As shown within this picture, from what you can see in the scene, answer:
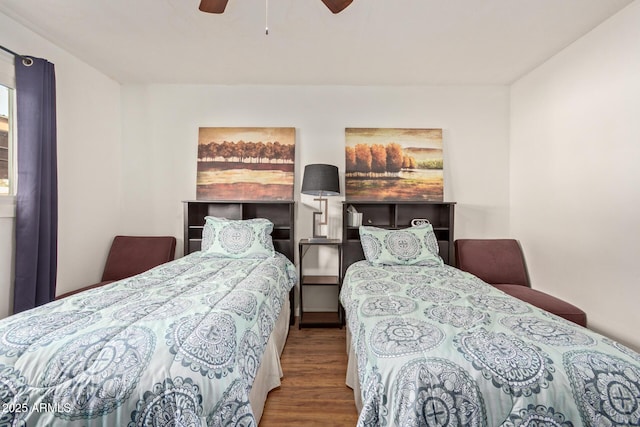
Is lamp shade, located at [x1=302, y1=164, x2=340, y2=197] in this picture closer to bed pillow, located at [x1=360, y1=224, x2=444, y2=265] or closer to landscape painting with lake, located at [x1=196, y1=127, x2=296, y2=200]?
landscape painting with lake, located at [x1=196, y1=127, x2=296, y2=200]

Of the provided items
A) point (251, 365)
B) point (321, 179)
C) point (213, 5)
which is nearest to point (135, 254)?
point (321, 179)

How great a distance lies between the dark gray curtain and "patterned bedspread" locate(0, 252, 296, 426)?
3.54 ft

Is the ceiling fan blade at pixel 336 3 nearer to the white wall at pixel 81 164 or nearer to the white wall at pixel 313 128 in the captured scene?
the white wall at pixel 313 128

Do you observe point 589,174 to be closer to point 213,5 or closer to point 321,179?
point 321,179

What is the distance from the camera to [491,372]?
941mm

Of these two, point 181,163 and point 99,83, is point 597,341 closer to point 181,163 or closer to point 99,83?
point 181,163

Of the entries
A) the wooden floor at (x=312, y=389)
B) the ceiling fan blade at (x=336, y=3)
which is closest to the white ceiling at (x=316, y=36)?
the ceiling fan blade at (x=336, y=3)

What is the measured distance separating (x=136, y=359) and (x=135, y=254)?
2431 mm

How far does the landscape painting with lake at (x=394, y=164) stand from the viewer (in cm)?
312

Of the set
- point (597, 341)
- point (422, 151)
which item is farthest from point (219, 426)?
point (422, 151)

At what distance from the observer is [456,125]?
315 centimetres

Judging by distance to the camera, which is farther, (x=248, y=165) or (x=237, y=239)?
(x=248, y=165)

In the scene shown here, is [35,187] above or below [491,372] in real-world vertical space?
above

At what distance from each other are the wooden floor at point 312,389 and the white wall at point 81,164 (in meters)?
2.01
